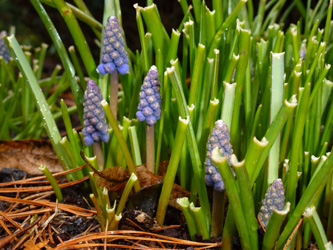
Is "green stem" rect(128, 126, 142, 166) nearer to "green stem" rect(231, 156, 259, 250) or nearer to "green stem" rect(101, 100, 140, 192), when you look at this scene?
"green stem" rect(101, 100, 140, 192)

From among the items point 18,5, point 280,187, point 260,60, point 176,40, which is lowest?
point 18,5

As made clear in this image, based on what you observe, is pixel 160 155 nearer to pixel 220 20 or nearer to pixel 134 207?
pixel 134 207

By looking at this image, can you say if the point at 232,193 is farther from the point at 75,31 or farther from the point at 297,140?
the point at 75,31

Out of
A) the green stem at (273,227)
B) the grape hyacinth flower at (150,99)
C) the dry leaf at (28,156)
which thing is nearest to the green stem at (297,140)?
the green stem at (273,227)

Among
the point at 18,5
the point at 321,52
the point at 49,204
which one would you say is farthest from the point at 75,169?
the point at 18,5

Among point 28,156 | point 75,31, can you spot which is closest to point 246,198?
point 75,31

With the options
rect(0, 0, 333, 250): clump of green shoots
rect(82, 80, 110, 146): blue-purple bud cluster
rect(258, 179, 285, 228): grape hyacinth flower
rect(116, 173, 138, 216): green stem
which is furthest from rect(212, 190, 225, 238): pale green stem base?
rect(82, 80, 110, 146): blue-purple bud cluster
